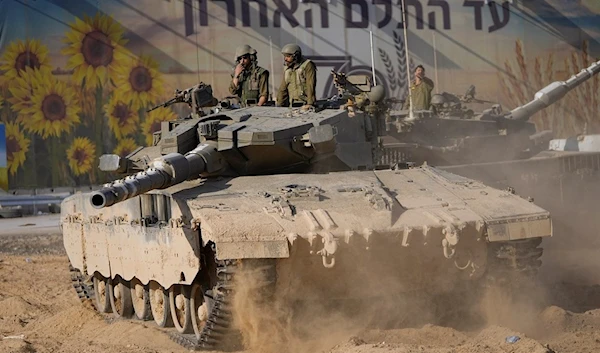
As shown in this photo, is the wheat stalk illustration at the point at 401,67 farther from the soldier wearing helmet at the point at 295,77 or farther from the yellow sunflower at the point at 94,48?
the soldier wearing helmet at the point at 295,77

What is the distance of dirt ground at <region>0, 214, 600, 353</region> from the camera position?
879 cm

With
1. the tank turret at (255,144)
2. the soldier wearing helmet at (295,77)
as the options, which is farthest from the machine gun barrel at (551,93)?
the tank turret at (255,144)

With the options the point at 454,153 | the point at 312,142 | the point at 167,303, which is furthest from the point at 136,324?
the point at 454,153

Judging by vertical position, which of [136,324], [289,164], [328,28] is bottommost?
[136,324]

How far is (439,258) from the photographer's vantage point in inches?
381

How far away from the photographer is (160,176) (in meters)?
9.70

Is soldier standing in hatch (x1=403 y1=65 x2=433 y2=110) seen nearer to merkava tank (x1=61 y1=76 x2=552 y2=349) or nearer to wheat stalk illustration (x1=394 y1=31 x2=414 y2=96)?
wheat stalk illustration (x1=394 y1=31 x2=414 y2=96)

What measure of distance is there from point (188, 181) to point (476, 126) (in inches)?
362

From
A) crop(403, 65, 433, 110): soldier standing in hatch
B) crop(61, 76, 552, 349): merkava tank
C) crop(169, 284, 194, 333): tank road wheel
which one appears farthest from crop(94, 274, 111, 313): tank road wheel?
crop(403, 65, 433, 110): soldier standing in hatch

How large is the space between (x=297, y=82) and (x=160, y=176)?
117 inches

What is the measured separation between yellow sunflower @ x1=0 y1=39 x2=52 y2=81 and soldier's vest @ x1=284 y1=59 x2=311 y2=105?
11737 mm

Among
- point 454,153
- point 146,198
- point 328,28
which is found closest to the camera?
point 146,198

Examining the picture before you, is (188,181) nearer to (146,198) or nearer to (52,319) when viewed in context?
(146,198)

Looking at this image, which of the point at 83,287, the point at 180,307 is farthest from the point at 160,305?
the point at 83,287
